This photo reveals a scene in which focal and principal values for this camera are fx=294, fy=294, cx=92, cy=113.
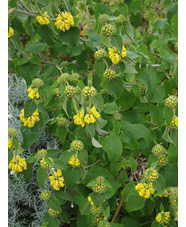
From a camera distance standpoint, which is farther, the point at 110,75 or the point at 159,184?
the point at 110,75

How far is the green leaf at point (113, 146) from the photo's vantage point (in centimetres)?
103

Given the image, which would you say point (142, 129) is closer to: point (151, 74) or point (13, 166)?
point (151, 74)

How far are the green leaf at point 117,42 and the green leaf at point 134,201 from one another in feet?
1.53

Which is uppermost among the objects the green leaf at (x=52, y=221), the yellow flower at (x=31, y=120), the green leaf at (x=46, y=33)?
the green leaf at (x=46, y=33)

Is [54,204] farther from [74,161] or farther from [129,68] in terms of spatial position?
[129,68]

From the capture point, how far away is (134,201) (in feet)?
3.15

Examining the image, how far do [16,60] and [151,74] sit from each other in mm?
841

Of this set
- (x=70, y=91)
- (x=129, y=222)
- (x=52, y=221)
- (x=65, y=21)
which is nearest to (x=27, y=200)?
(x=52, y=221)

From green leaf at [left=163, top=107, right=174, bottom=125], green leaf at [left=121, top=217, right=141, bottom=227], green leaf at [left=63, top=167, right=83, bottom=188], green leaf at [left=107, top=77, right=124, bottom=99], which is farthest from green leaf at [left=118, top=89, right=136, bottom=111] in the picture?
green leaf at [left=121, top=217, right=141, bottom=227]

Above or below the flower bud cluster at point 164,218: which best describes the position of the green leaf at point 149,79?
above

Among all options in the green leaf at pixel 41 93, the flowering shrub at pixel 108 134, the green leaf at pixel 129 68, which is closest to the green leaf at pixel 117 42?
the flowering shrub at pixel 108 134

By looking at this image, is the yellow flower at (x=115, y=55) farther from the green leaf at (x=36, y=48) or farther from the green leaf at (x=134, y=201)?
the green leaf at (x=36, y=48)

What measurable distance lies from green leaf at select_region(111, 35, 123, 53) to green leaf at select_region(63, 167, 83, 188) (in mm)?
431

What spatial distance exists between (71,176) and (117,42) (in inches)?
18.5
